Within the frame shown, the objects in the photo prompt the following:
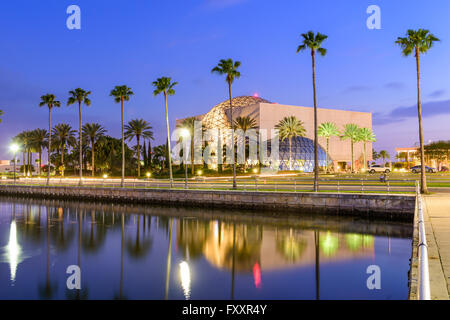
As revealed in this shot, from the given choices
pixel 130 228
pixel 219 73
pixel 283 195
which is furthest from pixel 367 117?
pixel 130 228

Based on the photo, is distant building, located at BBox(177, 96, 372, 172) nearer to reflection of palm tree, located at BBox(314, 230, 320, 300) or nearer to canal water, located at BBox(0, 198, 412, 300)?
canal water, located at BBox(0, 198, 412, 300)

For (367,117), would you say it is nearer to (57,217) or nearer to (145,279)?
(57,217)

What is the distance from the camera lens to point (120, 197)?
47250 mm

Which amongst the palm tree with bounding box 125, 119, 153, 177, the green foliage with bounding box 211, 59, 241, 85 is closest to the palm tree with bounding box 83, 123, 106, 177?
the palm tree with bounding box 125, 119, 153, 177

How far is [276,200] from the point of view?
108ft

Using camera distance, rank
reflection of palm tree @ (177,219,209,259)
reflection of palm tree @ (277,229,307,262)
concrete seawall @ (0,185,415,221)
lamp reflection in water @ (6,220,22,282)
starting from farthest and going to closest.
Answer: concrete seawall @ (0,185,415,221) → reflection of palm tree @ (177,219,209,259) → reflection of palm tree @ (277,229,307,262) → lamp reflection in water @ (6,220,22,282)

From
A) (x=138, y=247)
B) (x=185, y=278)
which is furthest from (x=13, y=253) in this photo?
(x=185, y=278)

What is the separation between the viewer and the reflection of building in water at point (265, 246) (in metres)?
18.3

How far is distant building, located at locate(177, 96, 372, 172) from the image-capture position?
10025 centimetres

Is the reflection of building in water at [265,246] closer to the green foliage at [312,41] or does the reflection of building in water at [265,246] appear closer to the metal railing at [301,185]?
the metal railing at [301,185]

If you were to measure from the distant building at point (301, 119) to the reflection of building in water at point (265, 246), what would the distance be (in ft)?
223

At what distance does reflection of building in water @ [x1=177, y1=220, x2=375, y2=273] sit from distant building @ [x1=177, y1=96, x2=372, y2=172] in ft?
223

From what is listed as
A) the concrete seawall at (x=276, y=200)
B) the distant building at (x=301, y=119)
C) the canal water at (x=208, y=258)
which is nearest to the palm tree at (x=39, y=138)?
the distant building at (x=301, y=119)

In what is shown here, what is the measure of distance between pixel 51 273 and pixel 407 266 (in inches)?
608
